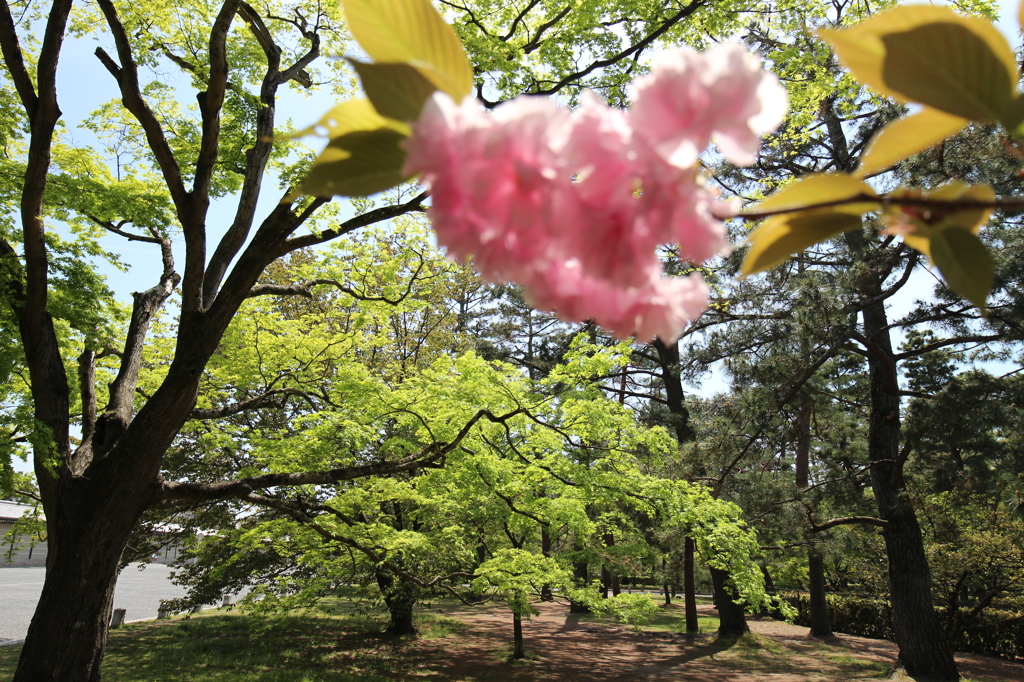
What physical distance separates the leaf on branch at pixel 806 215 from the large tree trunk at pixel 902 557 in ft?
28.4

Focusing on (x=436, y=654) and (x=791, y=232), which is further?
(x=436, y=654)

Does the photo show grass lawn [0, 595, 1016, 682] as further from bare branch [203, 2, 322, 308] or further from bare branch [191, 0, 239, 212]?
bare branch [191, 0, 239, 212]

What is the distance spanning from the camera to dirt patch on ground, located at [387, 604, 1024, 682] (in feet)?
28.2

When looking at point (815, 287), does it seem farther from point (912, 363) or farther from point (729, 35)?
point (912, 363)

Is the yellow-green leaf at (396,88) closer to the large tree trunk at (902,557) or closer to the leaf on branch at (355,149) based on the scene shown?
the leaf on branch at (355,149)

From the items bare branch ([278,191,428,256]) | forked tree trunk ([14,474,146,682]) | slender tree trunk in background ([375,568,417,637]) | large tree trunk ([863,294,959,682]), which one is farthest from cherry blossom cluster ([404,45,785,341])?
large tree trunk ([863,294,959,682])

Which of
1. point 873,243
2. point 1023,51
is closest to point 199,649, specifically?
point 873,243

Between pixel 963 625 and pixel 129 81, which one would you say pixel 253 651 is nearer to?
pixel 129 81

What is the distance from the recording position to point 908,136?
0.42 m

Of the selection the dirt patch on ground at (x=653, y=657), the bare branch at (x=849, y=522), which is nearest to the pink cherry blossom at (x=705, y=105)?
the bare branch at (x=849, y=522)

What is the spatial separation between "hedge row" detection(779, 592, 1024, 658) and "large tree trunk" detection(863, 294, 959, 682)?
311 centimetres

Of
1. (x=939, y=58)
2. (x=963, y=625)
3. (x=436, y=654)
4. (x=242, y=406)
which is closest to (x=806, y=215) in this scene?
(x=939, y=58)

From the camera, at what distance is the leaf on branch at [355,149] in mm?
399

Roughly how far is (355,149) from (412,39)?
90 millimetres
